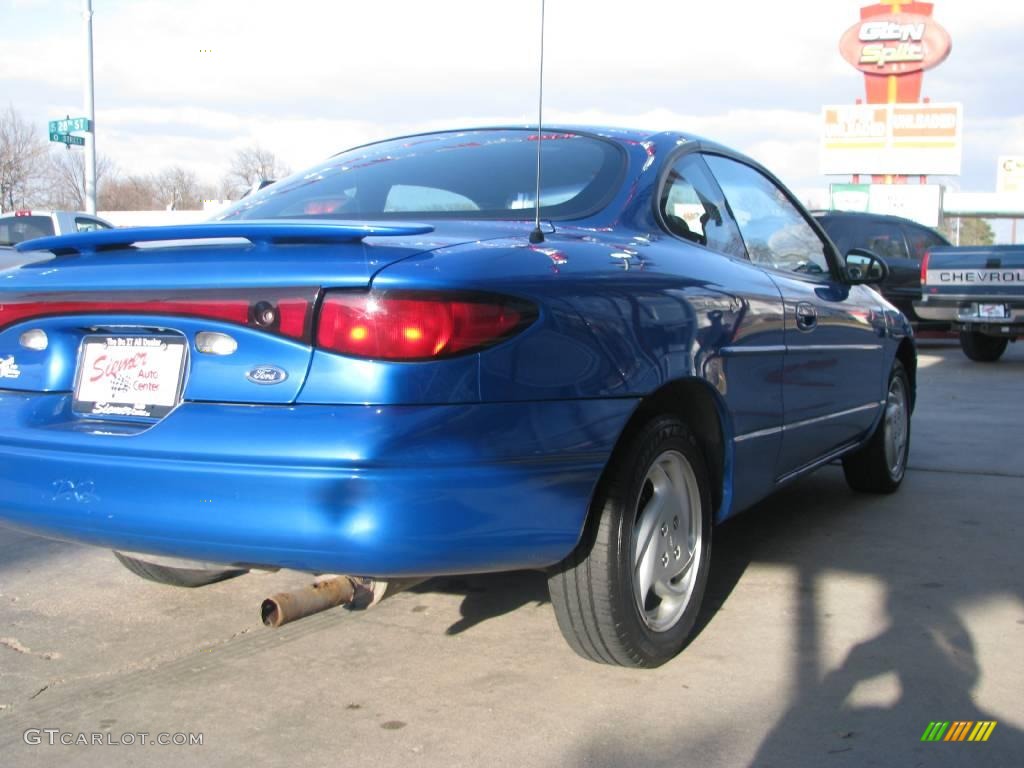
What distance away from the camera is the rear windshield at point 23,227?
16.7m

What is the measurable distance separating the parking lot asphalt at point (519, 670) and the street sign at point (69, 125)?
1773 cm

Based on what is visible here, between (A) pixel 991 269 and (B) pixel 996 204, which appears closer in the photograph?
(A) pixel 991 269

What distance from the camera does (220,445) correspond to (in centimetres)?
251

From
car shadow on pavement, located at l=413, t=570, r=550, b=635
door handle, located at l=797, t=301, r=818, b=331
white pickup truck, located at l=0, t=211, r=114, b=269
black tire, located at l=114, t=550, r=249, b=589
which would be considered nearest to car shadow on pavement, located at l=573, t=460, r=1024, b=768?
car shadow on pavement, located at l=413, t=570, r=550, b=635

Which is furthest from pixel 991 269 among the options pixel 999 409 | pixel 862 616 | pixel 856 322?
pixel 862 616

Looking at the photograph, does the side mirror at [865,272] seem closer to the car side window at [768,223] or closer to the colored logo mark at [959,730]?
the car side window at [768,223]

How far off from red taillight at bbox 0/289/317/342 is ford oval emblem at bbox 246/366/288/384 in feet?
0.27

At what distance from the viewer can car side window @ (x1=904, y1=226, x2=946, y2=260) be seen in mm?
14969

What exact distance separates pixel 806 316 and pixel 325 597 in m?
2.17

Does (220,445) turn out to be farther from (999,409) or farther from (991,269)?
(991,269)

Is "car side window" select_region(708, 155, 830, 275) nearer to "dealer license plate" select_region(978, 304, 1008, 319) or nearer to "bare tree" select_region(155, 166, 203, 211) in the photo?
"dealer license plate" select_region(978, 304, 1008, 319)

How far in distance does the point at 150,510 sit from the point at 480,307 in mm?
885

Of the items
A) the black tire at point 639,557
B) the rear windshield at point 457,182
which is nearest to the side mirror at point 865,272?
the rear windshield at point 457,182

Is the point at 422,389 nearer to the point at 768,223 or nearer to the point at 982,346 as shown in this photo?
the point at 768,223
